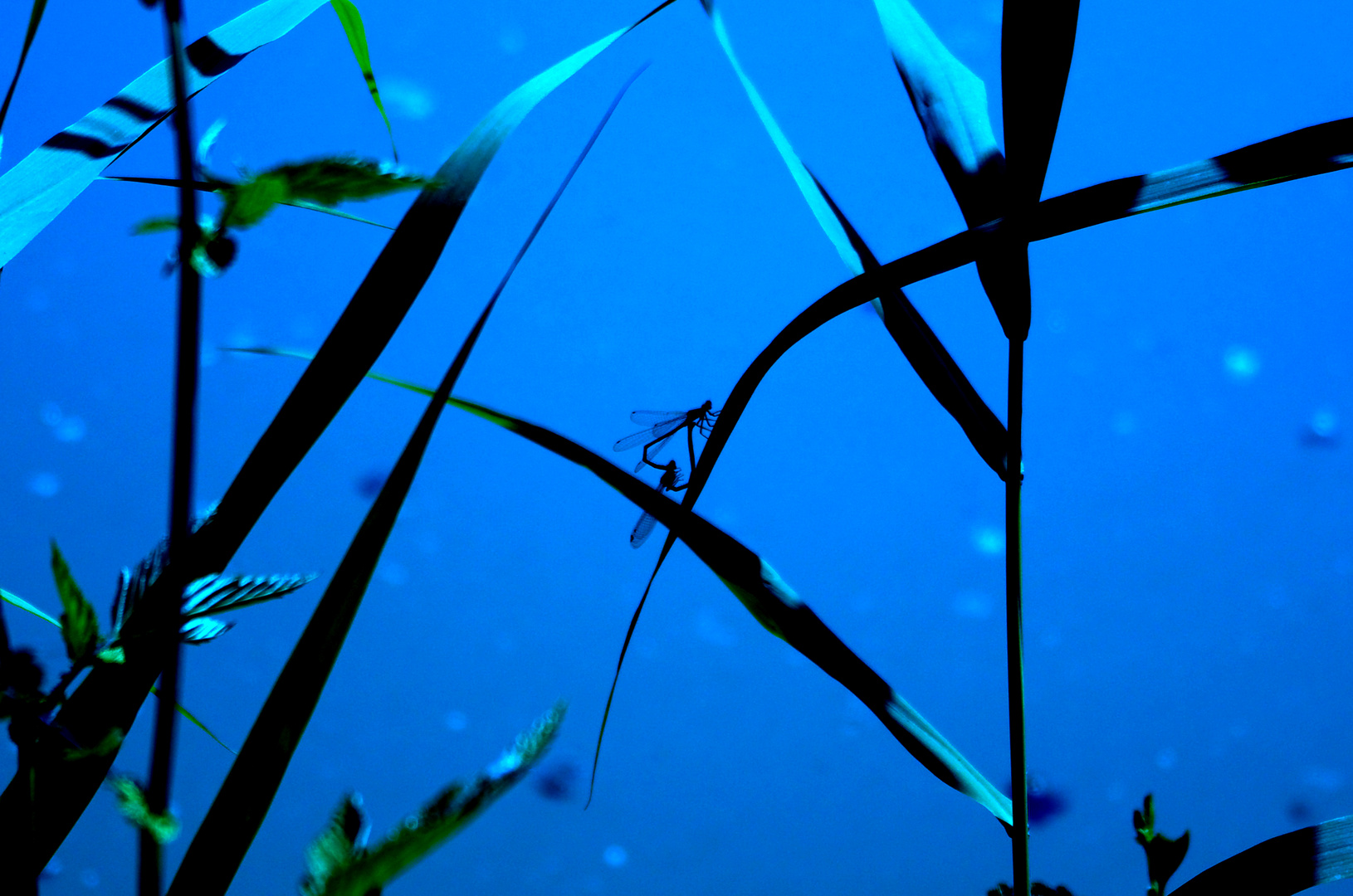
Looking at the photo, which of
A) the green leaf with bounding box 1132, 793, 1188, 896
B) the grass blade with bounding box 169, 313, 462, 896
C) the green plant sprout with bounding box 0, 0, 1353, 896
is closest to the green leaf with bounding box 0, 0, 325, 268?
the green plant sprout with bounding box 0, 0, 1353, 896

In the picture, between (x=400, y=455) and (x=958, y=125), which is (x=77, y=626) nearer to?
(x=400, y=455)

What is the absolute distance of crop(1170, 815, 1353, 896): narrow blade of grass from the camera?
181 mm

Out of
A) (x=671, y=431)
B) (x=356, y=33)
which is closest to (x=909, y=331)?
(x=356, y=33)

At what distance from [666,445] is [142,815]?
0.45m

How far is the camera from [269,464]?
0.45 ft

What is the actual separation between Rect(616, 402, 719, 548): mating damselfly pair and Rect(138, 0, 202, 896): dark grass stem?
13 centimetres

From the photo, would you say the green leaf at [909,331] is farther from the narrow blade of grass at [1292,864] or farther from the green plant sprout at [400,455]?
the narrow blade of grass at [1292,864]

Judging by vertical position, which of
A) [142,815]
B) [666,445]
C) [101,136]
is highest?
[666,445]

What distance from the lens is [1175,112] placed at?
2.84ft

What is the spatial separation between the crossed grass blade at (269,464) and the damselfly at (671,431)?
159mm

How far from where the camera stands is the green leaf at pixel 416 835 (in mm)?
70

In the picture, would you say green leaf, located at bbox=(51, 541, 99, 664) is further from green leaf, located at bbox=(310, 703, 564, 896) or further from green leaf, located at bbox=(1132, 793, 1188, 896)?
green leaf, located at bbox=(1132, 793, 1188, 896)

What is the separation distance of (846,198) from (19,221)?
84 cm

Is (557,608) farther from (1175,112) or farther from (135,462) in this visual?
(1175,112)
